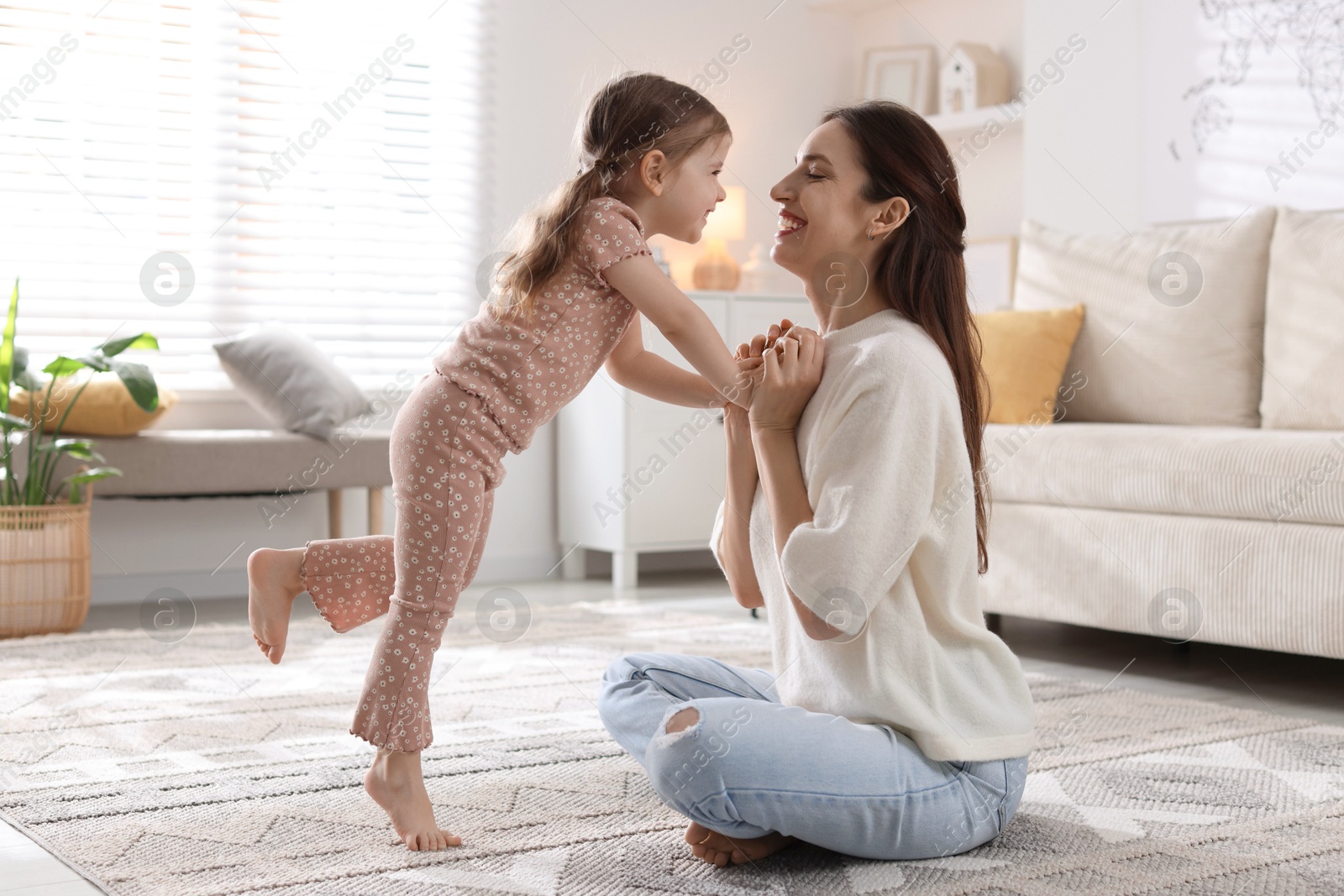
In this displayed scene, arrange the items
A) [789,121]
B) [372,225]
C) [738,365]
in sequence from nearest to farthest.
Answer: [738,365]
[372,225]
[789,121]

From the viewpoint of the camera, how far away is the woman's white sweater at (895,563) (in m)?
1.24

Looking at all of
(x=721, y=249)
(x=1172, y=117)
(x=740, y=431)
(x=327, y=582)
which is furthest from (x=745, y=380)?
(x=721, y=249)

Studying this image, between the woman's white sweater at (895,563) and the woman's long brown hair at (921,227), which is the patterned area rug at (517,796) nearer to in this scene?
the woman's white sweater at (895,563)

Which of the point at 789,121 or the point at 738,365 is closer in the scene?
the point at 738,365

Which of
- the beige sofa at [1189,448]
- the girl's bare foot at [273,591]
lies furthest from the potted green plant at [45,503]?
the beige sofa at [1189,448]

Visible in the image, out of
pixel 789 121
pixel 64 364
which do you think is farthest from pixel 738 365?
pixel 789 121

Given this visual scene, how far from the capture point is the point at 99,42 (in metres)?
3.78

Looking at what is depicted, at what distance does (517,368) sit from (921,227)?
48 cm

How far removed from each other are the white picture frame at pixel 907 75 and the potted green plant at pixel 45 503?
2787mm

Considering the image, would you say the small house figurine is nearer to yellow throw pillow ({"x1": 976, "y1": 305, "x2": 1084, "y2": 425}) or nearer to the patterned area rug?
yellow throw pillow ({"x1": 976, "y1": 305, "x2": 1084, "y2": 425})

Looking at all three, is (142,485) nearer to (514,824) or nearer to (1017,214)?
(514,824)

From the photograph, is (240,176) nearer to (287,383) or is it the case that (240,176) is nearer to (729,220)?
(287,383)

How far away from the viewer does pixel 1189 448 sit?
2.55m

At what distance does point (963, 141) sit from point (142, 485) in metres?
2.90
